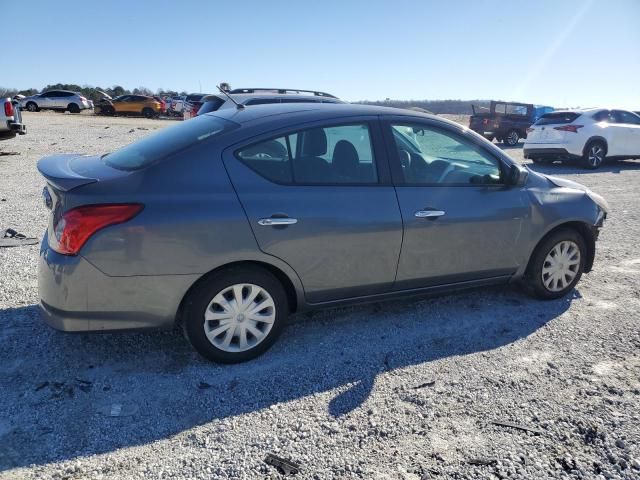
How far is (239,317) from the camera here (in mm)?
3371

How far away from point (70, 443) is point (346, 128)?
8.52ft

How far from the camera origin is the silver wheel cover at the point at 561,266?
14.7 ft

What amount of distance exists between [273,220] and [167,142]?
955 mm

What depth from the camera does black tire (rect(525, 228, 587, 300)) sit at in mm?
4418

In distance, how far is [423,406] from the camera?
9.92 ft

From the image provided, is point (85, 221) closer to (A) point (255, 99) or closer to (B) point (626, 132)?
(A) point (255, 99)

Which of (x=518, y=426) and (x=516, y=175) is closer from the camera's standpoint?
(x=518, y=426)

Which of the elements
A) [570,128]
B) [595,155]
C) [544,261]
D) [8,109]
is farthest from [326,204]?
[595,155]

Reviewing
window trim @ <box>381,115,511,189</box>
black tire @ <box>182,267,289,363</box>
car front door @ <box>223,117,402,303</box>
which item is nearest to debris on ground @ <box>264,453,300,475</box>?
black tire @ <box>182,267,289,363</box>

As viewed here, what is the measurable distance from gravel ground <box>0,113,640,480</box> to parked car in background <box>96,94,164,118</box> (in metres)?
35.5

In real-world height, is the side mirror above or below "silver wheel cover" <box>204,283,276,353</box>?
above

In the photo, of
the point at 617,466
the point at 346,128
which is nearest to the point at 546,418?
the point at 617,466

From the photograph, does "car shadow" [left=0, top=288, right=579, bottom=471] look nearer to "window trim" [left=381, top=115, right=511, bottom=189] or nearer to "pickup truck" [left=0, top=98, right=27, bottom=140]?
"window trim" [left=381, top=115, right=511, bottom=189]

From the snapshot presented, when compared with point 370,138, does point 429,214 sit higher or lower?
lower
